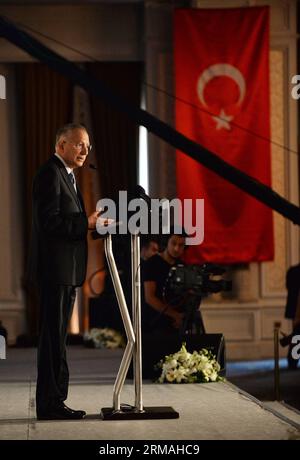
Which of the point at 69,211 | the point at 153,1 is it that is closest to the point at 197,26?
the point at 153,1

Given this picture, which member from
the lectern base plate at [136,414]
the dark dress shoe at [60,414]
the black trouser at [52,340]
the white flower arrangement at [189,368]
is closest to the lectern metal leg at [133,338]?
the lectern base plate at [136,414]

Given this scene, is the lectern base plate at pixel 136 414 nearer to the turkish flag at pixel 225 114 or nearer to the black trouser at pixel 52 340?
the black trouser at pixel 52 340

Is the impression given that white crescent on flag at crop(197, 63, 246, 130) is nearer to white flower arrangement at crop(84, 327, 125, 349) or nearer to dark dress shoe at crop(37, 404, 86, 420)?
white flower arrangement at crop(84, 327, 125, 349)

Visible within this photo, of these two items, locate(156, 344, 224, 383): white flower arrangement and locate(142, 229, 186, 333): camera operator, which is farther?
locate(142, 229, 186, 333): camera operator

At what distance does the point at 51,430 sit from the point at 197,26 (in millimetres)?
6496

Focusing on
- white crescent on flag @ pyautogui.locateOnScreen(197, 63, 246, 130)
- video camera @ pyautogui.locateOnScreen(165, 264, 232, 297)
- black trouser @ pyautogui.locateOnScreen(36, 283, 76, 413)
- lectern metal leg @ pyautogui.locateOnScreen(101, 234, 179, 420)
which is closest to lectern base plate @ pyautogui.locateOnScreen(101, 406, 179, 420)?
lectern metal leg @ pyautogui.locateOnScreen(101, 234, 179, 420)

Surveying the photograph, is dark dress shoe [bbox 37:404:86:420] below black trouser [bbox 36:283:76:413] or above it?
below

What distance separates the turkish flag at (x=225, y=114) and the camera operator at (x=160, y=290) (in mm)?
2471

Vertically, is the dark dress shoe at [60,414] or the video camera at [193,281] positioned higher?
the video camera at [193,281]

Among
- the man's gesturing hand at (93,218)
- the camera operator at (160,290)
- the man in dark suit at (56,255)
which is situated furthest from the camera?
the camera operator at (160,290)

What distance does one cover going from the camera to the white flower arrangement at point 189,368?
7.07 metres

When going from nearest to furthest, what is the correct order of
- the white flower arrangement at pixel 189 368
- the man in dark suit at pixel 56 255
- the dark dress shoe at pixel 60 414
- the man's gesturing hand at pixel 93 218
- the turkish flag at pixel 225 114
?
the man's gesturing hand at pixel 93 218 → the man in dark suit at pixel 56 255 → the dark dress shoe at pixel 60 414 → the white flower arrangement at pixel 189 368 → the turkish flag at pixel 225 114

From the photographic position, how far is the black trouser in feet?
16.8

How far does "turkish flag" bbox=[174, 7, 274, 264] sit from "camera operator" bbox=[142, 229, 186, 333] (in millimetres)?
2471
